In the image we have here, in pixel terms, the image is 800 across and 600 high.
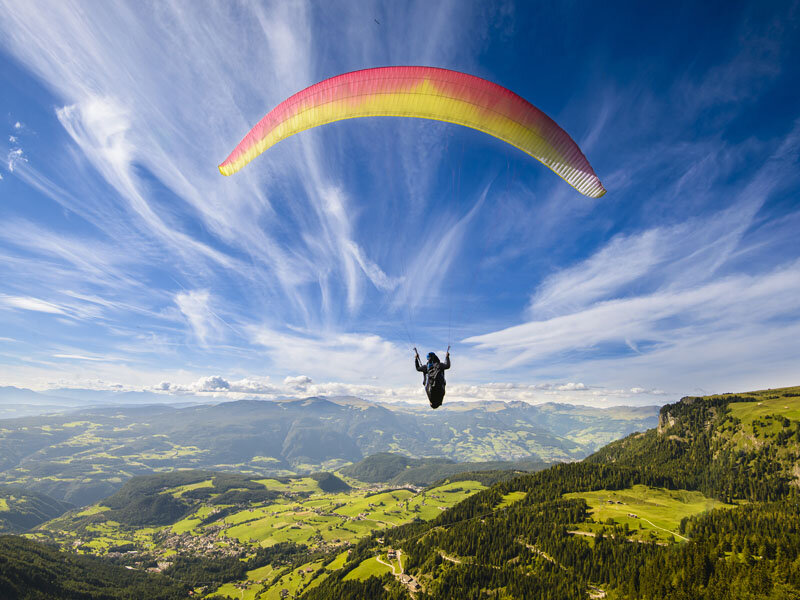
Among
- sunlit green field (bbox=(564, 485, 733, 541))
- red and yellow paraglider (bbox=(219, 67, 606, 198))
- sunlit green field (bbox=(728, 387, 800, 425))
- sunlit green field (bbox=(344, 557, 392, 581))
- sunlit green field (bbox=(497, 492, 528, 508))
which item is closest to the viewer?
red and yellow paraglider (bbox=(219, 67, 606, 198))

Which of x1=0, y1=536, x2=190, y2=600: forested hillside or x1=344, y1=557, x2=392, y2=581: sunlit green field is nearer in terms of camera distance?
x1=344, y1=557, x2=392, y2=581: sunlit green field

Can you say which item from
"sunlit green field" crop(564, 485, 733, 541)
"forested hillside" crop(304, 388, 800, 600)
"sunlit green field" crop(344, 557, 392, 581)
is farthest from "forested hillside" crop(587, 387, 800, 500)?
"sunlit green field" crop(344, 557, 392, 581)

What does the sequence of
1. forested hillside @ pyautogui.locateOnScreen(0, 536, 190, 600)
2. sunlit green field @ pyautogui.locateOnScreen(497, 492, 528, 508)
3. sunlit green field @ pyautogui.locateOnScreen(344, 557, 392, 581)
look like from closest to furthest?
1. sunlit green field @ pyautogui.locateOnScreen(344, 557, 392, 581)
2. forested hillside @ pyautogui.locateOnScreen(0, 536, 190, 600)
3. sunlit green field @ pyautogui.locateOnScreen(497, 492, 528, 508)

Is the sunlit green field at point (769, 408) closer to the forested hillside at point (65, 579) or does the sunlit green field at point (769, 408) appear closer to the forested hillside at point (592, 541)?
the forested hillside at point (592, 541)

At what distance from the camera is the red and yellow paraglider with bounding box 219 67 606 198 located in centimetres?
1411

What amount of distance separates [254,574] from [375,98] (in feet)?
666

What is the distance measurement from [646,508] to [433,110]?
152544 millimetres

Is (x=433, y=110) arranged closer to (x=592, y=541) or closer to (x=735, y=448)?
(x=592, y=541)

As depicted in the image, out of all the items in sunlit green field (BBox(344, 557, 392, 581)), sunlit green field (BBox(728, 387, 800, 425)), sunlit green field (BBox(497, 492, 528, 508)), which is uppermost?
sunlit green field (BBox(728, 387, 800, 425))

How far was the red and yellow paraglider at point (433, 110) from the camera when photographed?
14.1 metres

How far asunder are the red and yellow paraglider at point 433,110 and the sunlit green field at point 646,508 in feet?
389

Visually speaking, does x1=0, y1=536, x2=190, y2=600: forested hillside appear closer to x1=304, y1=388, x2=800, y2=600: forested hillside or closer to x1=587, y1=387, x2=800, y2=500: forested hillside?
x1=304, y1=388, x2=800, y2=600: forested hillside

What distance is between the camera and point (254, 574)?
15275 cm

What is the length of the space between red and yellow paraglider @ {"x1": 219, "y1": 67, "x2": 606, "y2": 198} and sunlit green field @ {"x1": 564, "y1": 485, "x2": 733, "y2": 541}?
118505 mm
